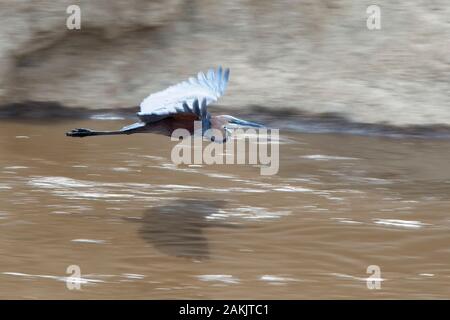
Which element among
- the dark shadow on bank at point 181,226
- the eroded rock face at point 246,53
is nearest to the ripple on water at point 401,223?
the dark shadow on bank at point 181,226

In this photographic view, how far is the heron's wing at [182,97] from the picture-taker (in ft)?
16.4

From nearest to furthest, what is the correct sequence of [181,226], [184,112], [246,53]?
[184,112] → [181,226] → [246,53]

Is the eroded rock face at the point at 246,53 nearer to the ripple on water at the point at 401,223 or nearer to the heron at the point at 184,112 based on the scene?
the heron at the point at 184,112

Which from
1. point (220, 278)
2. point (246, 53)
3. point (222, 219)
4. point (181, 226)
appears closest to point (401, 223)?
point (222, 219)

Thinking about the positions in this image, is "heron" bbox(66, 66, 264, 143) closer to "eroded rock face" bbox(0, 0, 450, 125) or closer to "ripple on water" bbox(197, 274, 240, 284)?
"ripple on water" bbox(197, 274, 240, 284)

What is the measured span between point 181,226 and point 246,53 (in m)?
2.95

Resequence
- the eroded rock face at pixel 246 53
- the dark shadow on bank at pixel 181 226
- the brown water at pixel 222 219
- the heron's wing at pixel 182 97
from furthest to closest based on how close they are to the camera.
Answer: the eroded rock face at pixel 246 53
the heron's wing at pixel 182 97
the dark shadow on bank at pixel 181 226
the brown water at pixel 222 219

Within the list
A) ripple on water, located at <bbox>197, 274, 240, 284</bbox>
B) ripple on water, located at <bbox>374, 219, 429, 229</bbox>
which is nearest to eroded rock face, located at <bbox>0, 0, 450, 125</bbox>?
ripple on water, located at <bbox>374, 219, 429, 229</bbox>

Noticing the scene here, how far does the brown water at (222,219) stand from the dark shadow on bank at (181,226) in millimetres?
11

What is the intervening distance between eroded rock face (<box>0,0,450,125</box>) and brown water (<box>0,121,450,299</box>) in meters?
0.47

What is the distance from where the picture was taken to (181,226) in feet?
16.6

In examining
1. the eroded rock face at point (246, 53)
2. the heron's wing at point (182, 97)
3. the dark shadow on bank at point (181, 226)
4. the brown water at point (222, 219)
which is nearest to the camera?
the brown water at point (222, 219)

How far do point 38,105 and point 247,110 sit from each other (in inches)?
68.9

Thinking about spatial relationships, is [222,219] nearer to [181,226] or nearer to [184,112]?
[181,226]
